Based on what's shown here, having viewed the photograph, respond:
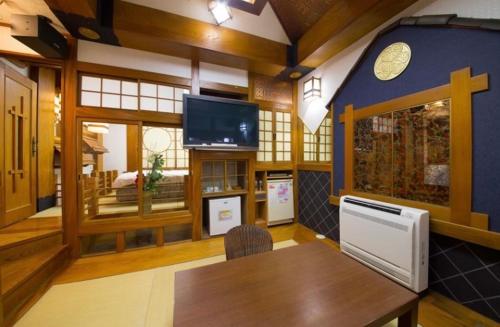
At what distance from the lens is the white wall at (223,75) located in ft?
10.0

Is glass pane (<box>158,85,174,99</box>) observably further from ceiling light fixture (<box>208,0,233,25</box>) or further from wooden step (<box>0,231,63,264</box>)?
wooden step (<box>0,231,63,264</box>)

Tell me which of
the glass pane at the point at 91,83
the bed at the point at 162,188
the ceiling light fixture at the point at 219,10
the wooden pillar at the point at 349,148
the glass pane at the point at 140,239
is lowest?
Result: the glass pane at the point at 140,239

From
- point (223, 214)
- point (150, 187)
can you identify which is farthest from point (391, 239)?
point (150, 187)

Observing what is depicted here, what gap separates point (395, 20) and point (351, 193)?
1978mm

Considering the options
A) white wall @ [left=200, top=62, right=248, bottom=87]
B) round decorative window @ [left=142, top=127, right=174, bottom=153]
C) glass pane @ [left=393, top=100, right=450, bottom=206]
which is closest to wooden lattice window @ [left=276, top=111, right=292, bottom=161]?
white wall @ [left=200, top=62, right=248, bottom=87]

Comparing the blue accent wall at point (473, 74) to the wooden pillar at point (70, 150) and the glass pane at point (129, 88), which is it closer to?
the glass pane at point (129, 88)

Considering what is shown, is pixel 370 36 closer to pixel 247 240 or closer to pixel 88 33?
pixel 247 240

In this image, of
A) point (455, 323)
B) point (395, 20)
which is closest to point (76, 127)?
point (395, 20)

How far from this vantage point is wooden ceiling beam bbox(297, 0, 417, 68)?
1.99 m

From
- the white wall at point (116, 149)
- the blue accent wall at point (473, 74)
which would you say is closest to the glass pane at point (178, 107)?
the blue accent wall at point (473, 74)

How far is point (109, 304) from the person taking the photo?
170 centimetres

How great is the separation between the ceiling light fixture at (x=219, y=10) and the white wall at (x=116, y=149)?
14.9 ft

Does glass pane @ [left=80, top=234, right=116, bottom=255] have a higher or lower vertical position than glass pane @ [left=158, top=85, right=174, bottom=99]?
lower

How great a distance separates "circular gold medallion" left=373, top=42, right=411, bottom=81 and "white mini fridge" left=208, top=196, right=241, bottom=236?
101 inches
